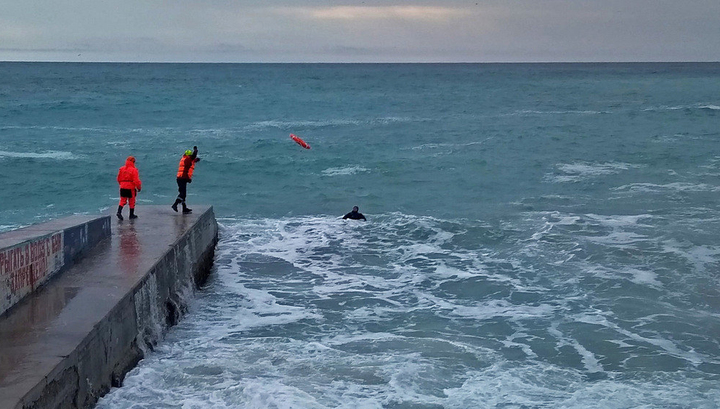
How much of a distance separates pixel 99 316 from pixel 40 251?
169 cm

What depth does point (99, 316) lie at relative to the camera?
31.2 feet

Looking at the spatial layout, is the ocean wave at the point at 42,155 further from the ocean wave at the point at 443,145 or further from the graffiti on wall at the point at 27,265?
the graffiti on wall at the point at 27,265

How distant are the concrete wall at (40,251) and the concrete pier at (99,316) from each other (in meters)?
0.14

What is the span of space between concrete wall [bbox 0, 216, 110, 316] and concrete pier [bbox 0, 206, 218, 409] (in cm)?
14

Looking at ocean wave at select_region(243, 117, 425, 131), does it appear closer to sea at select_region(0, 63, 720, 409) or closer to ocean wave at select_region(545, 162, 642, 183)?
sea at select_region(0, 63, 720, 409)

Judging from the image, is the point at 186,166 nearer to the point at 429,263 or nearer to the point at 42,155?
the point at 429,263

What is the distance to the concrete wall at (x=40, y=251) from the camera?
9.55 metres

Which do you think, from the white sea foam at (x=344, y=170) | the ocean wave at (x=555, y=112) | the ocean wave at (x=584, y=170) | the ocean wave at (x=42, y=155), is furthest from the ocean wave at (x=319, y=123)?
the ocean wave at (x=584, y=170)

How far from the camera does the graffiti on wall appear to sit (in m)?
9.45

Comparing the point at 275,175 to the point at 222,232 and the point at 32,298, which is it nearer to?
the point at 222,232

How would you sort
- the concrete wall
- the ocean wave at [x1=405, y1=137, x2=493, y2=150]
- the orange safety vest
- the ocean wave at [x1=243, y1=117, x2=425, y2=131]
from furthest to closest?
the ocean wave at [x1=243, y1=117, x2=425, y2=131] < the ocean wave at [x1=405, y1=137, x2=493, y2=150] < the orange safety vest < the concrete wall

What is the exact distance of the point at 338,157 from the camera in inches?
1299

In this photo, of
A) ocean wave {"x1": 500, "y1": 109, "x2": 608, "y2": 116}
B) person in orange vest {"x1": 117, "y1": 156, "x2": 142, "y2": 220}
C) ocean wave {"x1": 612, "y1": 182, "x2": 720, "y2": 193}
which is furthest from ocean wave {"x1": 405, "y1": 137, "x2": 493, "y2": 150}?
person in orange vest {"x1": 117, "y1": 156, "x2": 142, "y2": 220}

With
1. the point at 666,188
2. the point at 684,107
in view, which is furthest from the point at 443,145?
the point at 684,107
